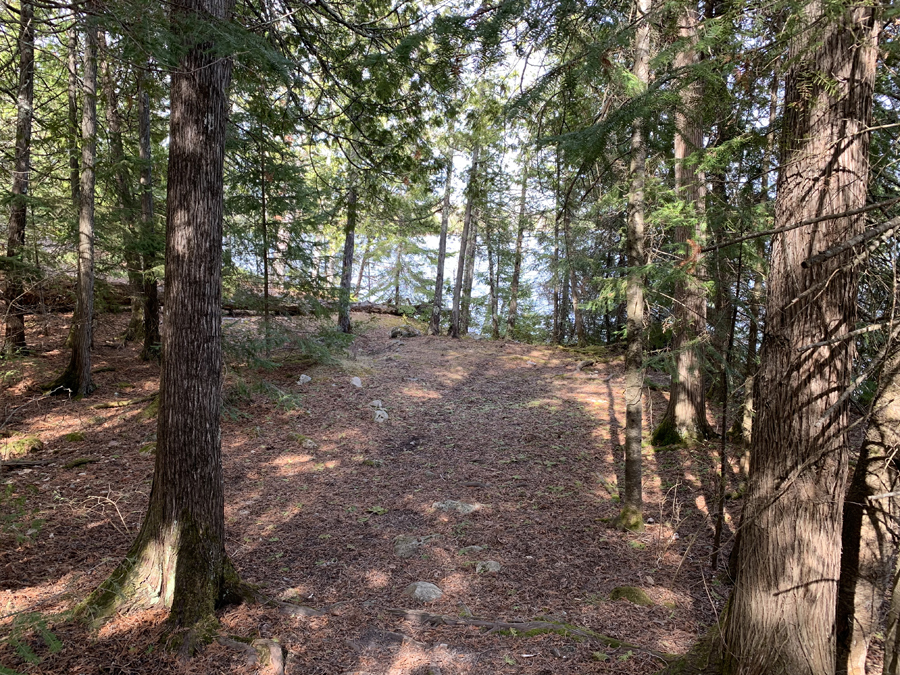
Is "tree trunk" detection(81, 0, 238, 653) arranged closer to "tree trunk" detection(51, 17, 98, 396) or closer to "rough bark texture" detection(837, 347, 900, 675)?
"rough bark texture" detection(837, 347, 900, 675)

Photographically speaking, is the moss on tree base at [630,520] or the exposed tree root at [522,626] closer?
the exposed tree root at [522,626]

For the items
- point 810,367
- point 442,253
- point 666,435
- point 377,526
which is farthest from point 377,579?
point 442,253

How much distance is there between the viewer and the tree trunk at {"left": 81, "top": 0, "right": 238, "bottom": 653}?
356 cm

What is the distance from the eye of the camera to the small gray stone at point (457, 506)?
6216 mm

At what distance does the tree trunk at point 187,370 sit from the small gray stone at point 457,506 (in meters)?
3.17

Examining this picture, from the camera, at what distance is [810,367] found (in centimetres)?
259

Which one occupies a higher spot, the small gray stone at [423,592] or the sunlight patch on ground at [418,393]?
the sunlight patch on ground at [418,393]

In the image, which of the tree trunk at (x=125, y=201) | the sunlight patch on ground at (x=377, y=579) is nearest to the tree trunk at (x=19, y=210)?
the tree trunk at (x=125, y=201)

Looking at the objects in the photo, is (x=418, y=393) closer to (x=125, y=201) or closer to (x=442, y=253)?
(x=125, y=201)

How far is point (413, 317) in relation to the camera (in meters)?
23.4

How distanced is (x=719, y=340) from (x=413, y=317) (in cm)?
1851

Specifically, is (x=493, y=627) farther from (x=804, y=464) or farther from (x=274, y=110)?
(x=274, y=110)

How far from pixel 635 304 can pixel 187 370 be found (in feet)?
15.7

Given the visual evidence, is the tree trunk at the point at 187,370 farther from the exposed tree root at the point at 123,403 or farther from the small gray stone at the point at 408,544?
the exposed tree root at the point at 123,403
